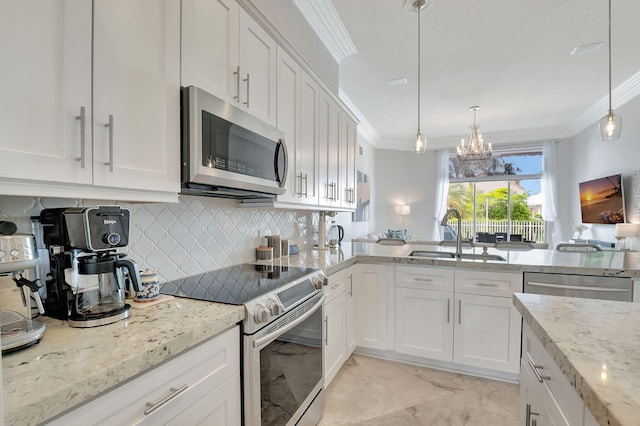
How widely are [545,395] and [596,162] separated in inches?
239

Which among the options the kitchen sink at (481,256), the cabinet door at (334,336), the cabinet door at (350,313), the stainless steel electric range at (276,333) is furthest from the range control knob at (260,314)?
the kitchen sink at (481,256)

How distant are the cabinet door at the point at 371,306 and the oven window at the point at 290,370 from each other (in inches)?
35.2

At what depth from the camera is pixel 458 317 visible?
234 centimetres

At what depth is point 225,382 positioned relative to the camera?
1096 mm

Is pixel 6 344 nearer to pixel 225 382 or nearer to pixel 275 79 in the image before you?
pixel 225 382

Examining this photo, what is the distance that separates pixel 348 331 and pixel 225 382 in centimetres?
152

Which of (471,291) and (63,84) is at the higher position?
(63,84)

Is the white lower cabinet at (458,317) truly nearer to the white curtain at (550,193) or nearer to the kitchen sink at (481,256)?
the kitchen sink at (481,256)

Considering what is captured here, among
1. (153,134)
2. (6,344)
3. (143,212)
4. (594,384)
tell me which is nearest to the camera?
(594,384)

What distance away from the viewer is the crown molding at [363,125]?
15.5ft

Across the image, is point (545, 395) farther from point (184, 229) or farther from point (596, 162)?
point (596, 162)

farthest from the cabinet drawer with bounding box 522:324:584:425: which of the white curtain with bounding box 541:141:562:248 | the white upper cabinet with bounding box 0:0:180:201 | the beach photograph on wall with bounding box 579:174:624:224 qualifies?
the white curtain with bounding box 541:141:562:248

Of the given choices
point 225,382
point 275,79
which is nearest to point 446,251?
point 275,79

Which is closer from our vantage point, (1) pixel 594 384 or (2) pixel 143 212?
(1) pixel 594 384
